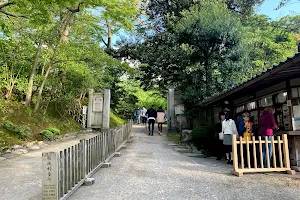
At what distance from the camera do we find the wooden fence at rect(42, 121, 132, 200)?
359cm

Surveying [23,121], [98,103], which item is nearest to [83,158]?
[23,121]

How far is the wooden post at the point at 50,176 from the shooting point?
3.58 m

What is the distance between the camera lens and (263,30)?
18.0 meters

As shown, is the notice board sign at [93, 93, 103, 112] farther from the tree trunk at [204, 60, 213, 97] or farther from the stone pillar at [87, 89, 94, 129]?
the tree trunk at [204, 60, 213, 97]

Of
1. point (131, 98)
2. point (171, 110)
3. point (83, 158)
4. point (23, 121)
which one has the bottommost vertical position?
point (83, 158)

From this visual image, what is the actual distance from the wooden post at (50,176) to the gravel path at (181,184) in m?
0.68

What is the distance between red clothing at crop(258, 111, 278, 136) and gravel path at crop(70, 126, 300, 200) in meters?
1.19

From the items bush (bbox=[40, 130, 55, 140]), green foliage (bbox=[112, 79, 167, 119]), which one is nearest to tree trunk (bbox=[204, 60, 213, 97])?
bush (bbox=[40, 130, 55, 140])

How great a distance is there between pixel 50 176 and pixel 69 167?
20.3 inches

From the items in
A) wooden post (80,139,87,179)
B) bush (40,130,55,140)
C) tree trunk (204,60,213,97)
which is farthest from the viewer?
tree trunk (204,60,213,97)

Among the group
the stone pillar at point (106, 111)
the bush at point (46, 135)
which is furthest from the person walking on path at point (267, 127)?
the stone pillar at point (106, 111)

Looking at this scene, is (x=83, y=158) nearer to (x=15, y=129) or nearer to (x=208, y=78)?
(x=15, y=129)

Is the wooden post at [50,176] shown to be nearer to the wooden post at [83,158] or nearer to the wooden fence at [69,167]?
the wooden fence at [69,167]

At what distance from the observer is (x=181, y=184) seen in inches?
199
